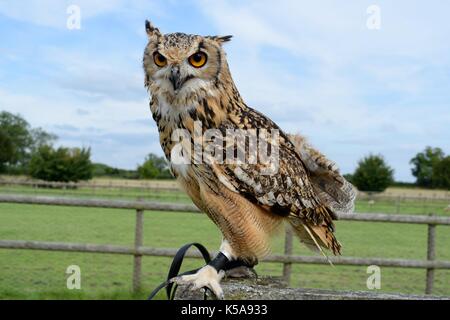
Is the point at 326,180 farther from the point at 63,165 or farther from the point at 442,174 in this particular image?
the point at 63,165

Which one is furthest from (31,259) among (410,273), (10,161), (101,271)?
(10,161)

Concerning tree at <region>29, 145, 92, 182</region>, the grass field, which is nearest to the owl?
the grass field

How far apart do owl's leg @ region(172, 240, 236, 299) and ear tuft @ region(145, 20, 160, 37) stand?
2.47ft

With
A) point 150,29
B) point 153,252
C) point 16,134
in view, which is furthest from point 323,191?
point 16,134

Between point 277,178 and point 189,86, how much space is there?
0.50 m

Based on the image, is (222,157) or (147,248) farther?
(147,248)

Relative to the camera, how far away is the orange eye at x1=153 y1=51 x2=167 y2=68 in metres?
1.48

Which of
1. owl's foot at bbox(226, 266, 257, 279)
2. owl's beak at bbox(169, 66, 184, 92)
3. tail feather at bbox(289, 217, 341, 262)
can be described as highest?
owl's beak at bbox(169, 66, 184, 92)

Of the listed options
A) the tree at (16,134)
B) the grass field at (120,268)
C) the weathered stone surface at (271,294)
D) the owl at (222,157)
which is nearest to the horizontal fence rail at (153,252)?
the grass field at (120,268)

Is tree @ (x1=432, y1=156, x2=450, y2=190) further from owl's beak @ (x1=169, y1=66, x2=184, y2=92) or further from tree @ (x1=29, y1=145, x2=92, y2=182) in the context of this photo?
owl's beak @ (x1=169, y1=66, x2=184, y2=92)

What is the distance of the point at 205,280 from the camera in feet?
4.80

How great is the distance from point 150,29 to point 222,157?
0.48 metres
